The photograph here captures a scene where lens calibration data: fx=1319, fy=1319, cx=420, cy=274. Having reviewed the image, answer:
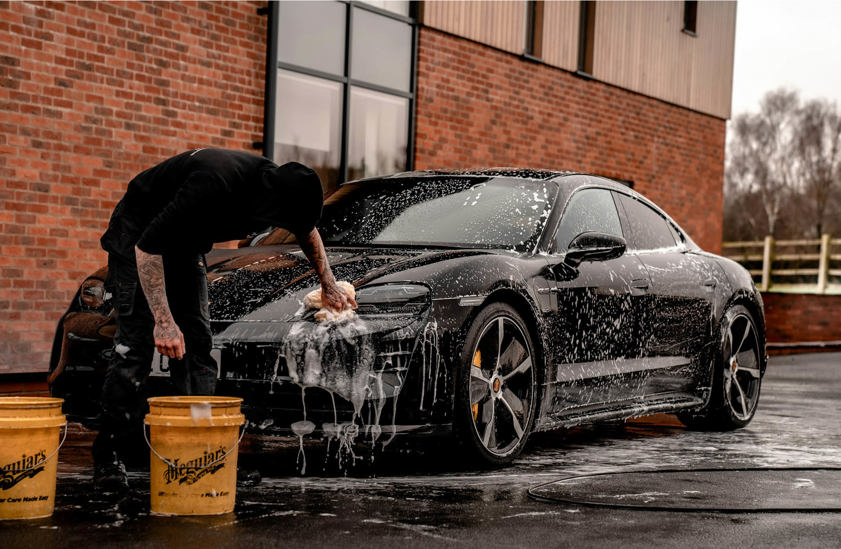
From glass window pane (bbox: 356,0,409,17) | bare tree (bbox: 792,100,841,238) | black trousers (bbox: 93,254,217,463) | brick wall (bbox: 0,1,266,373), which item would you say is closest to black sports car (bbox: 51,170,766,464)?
black trousers (bbox: 93,254,217,463)

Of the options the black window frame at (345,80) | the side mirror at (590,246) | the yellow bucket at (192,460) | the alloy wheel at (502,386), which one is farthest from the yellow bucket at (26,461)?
the black window frame at (345,80)

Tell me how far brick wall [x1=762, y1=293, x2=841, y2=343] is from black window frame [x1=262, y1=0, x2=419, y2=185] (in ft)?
43.6

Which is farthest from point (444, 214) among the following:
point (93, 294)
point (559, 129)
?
point (559, 129)

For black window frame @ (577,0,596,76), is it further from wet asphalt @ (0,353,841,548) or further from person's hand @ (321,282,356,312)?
person's hand @ (321,282,356,312)

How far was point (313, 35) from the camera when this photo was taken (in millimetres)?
13727

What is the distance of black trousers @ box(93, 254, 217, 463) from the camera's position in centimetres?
545

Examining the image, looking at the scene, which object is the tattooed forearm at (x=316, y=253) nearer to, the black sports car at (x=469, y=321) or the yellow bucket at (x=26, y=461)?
the black sports car at (x=469, y=321)

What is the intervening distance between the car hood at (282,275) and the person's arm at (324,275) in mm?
203

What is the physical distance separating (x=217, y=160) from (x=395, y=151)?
1009 centimetres

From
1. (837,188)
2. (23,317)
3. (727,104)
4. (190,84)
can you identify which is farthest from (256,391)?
(837,188)

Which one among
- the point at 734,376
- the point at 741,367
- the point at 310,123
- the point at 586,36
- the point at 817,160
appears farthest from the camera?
the point at 817,160

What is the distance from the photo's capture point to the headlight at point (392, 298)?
587 centimetres

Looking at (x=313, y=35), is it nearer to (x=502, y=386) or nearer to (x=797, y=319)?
(x=502, y=386)

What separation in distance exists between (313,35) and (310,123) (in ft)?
2.99
